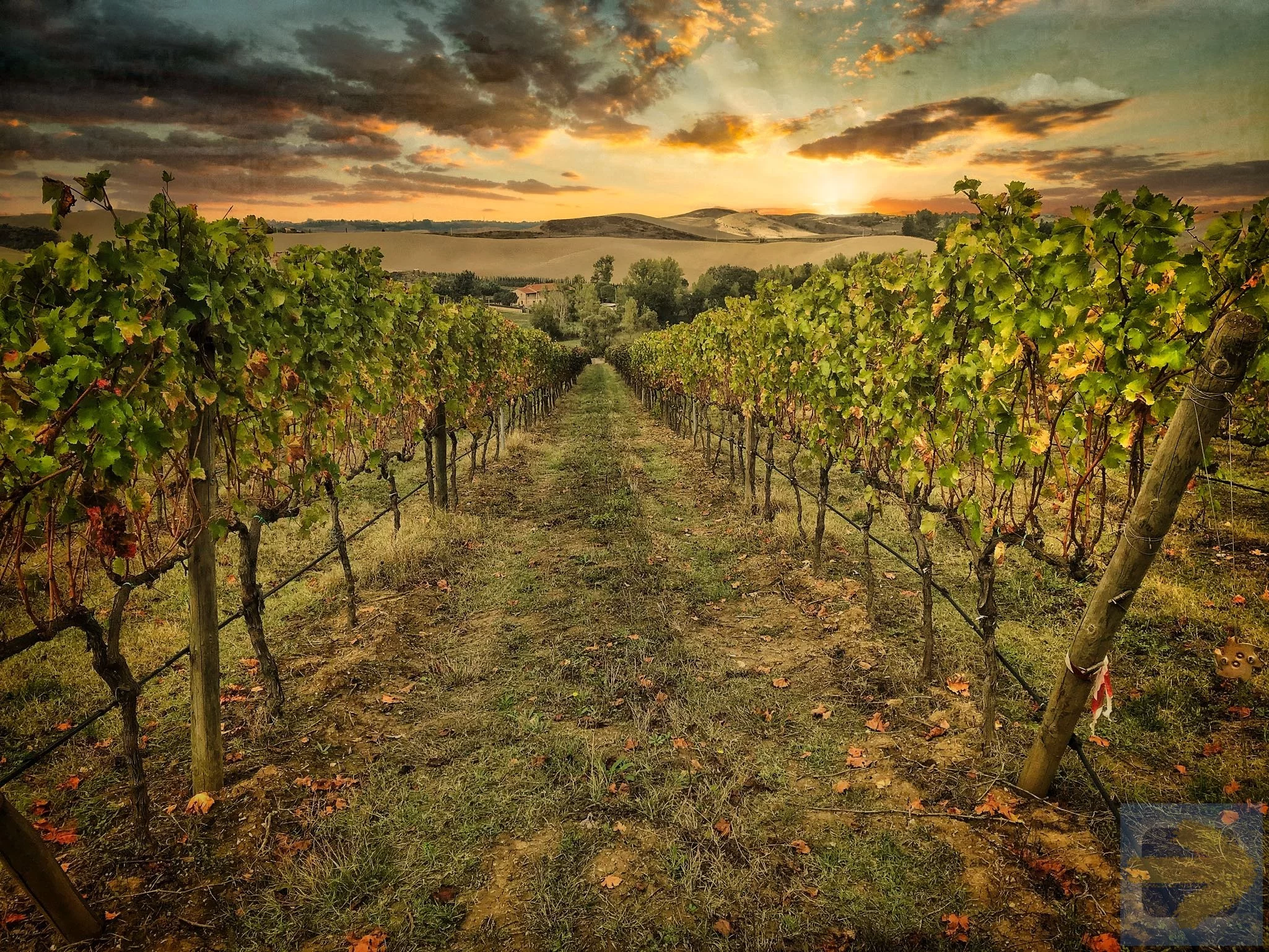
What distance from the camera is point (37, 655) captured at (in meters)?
6.03

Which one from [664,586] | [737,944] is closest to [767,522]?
[664,586]

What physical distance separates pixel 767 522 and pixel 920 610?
3.37 metres

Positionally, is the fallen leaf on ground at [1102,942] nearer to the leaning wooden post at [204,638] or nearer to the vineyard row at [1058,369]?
the vineyard row at [1058,369]

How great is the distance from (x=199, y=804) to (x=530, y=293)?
118 m

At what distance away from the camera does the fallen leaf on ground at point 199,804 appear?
3.94 metres

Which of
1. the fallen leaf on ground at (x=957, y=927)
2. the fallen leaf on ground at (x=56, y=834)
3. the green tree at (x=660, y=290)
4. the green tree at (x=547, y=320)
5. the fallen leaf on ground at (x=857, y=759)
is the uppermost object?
the green tree at (x=660, y=290)

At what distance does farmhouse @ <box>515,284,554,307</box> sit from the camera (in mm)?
105938

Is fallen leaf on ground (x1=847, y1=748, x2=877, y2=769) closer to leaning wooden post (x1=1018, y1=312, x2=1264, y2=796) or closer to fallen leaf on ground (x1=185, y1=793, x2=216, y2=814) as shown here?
leaning wooden post (x1=1018, y1=312, x2=1264, y2=796)

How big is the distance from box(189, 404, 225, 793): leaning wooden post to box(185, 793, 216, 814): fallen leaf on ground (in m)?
0.07

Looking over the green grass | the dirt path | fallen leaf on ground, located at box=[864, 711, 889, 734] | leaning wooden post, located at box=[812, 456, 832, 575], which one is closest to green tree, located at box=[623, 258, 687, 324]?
leaning wooden post, located at box=[812, 456, 832, 575]

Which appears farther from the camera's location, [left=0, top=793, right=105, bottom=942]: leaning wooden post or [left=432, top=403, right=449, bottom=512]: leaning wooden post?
[left=432, top=403, right=449, bottom=512]: leaning wooden post

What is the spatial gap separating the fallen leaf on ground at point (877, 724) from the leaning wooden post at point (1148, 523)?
1.09 m

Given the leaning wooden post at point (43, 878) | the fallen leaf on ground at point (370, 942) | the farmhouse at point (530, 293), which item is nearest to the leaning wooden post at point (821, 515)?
the fallen leaf on ground at point (370, 942)

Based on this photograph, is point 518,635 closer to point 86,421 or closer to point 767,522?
point 86,421
